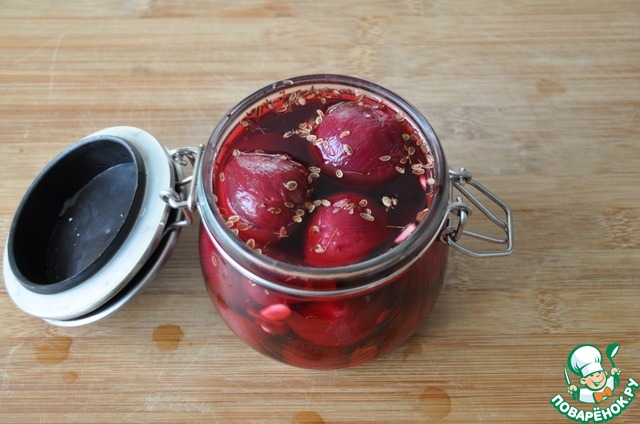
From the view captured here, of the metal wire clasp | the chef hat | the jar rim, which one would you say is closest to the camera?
the jar rim

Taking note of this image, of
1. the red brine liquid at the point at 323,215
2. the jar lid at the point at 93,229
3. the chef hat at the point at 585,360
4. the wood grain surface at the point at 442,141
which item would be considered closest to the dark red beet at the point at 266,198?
the red brine liquid at the point at 323,215

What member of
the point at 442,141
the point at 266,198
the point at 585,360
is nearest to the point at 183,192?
the point at 266,198

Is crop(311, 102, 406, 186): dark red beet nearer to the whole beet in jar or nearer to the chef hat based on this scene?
the whole beet in jar

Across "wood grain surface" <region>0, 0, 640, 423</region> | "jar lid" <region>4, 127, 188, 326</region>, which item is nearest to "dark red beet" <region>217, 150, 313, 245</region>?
"jar lid" <region>4, 127, 188, 326</region>

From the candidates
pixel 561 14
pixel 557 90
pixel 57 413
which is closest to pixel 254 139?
pixel 57 413

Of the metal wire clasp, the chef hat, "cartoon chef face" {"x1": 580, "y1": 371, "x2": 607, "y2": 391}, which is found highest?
the metal wire clasp

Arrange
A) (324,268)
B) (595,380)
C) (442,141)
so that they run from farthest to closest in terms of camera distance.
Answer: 1. (442,141)
2. (595,380)
3. (324,268)

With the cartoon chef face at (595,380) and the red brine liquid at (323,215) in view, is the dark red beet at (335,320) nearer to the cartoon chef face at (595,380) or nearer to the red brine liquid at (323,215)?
the red brine liquid at (323,215)

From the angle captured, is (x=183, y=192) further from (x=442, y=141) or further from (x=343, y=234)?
(x=442, y=141)
